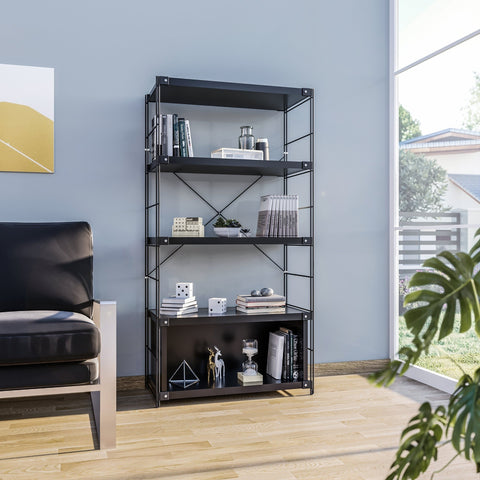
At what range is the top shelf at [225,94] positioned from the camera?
295 centimetres

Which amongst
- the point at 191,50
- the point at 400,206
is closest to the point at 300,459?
the point at 400,206

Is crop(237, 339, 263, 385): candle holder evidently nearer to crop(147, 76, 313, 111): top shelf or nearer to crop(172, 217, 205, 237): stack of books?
crop(172, 217, 205, 237): stack of books

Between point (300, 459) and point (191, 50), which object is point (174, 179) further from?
point (300, 459)

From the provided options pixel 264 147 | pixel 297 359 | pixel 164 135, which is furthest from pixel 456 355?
pixel 164 135

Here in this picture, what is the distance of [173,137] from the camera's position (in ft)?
9.88

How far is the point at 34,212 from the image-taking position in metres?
3.08

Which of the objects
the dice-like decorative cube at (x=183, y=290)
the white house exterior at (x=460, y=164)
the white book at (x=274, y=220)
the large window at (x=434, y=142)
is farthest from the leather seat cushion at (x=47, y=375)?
the white house exterior at (x=460, y=164)

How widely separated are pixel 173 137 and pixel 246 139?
1.45ft

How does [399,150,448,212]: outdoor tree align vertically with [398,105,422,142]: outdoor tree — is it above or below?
below

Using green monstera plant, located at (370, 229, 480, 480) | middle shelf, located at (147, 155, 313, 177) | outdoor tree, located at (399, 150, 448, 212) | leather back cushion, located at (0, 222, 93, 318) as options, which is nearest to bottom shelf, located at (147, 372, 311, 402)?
leather back cushion, located at (0, 222, 93, 318)

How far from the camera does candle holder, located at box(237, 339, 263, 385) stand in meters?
3.04

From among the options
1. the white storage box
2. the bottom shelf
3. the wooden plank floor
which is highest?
the white storage box

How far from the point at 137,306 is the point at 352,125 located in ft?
5.84

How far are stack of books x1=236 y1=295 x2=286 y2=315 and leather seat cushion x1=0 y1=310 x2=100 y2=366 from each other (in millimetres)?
964
